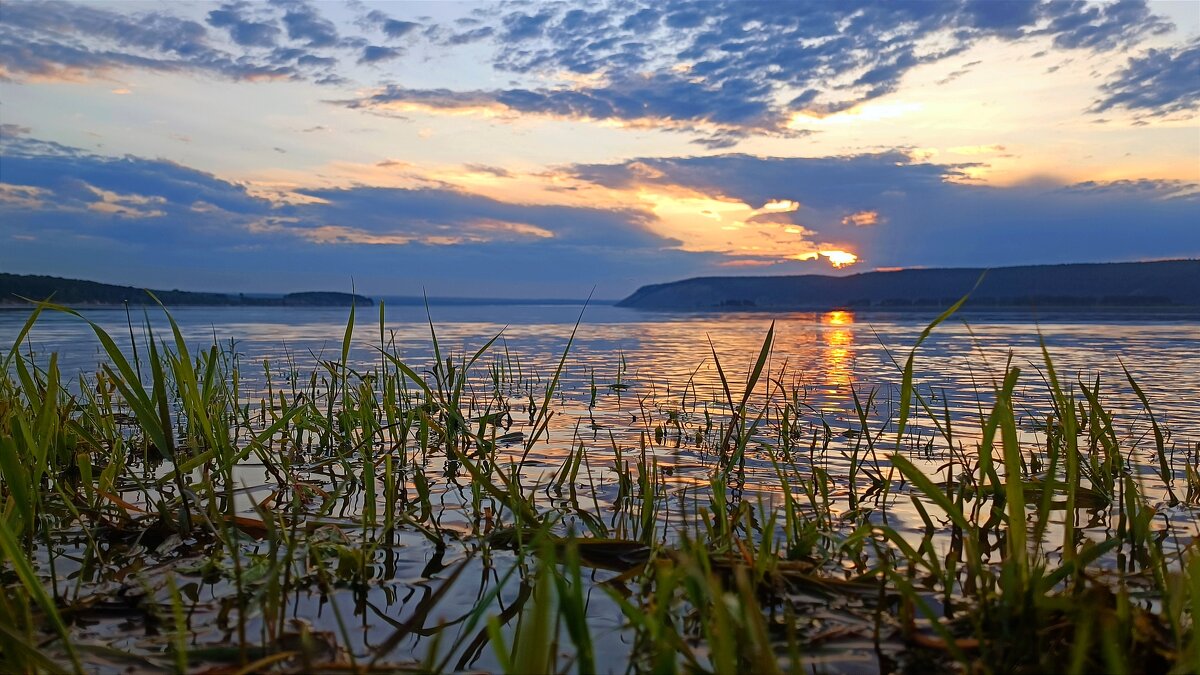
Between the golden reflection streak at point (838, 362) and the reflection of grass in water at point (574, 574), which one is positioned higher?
the reflection of grass in water at point (574, 574)

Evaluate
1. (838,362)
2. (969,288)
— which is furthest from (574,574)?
(969,288)

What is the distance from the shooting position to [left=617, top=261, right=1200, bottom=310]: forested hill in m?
78.2

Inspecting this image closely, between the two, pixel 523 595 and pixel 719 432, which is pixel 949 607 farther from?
pixel 719 432

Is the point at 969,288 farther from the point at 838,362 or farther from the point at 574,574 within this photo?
the point at 574,574

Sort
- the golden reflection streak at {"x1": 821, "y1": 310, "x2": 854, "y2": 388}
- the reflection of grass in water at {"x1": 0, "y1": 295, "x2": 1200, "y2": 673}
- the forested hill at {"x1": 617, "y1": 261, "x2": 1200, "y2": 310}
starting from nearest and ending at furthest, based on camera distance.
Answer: the reflection of grass in water at {"x1": 0, "y1": 295, "x2": 1200, "y2": 673}
the golden reflection streak at {"x1": 821, "y1": 310, "x2": 854, "y2": 388}
the forested hill at {"x1": 617, "y1": 261, "x2": 1200, "y2": 310}

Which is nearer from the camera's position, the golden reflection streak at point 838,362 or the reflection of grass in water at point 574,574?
the reflection of grass in water at point 574,574

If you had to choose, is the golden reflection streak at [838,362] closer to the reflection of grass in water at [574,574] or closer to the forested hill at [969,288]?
the reflection of grass in water at [574,574]

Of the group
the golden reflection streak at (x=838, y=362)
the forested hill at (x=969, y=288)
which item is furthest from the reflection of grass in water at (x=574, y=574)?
the forested hill at (x=969, y=288)

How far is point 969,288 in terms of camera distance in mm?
85750

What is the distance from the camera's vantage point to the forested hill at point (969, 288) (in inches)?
3081

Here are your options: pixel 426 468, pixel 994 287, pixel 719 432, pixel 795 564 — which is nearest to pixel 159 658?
pixel 795 564

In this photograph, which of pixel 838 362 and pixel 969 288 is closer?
pixel 838 362

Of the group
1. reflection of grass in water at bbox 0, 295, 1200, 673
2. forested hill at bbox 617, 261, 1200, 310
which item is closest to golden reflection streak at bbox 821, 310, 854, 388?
reflection of grass in water at bbox 0, 295, 1200, 673

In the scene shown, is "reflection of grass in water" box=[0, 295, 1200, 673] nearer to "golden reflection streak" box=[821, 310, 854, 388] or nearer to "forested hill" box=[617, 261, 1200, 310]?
"golden reflection streak" box=[821, 310, 854, 388]
